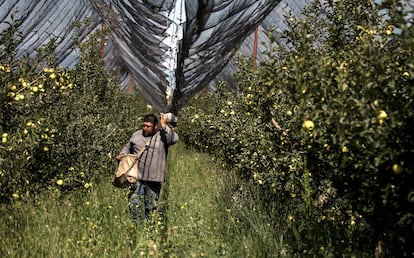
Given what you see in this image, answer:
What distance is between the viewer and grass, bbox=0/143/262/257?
3857 millimetres

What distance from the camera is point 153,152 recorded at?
16.7 ft

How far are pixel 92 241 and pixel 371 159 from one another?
2.31 meters

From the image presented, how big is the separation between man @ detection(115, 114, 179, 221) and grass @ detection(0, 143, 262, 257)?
20cm

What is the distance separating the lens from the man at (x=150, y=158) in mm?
5023

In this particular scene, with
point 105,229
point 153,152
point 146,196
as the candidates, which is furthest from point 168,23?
point 105,229

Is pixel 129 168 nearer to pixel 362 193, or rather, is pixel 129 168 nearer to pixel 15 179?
pixel 15 179

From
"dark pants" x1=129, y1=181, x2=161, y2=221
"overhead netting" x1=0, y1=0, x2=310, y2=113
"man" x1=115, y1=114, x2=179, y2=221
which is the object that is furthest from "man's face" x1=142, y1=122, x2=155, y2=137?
"overhead netting" x1=0, y1=0, x2=310, y2=113

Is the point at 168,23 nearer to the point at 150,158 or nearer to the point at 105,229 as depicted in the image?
the point at 150,158

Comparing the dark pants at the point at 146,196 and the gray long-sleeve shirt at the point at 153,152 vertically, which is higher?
the gray long-sleeve shirt at the point at 153,152

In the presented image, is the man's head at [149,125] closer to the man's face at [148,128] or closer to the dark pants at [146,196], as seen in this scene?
the man's face at [148,128]

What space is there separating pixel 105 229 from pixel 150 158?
91cm

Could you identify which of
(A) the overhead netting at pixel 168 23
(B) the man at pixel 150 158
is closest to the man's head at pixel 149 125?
(B) the man at pixel 150 158

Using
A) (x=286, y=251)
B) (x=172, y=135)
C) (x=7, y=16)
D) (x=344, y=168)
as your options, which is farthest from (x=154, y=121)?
(x=7, y=16)

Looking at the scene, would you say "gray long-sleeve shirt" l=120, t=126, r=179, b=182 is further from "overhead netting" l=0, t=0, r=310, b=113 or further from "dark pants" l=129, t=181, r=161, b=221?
"overhead netting" l=0, t=0, r=310, b=113
